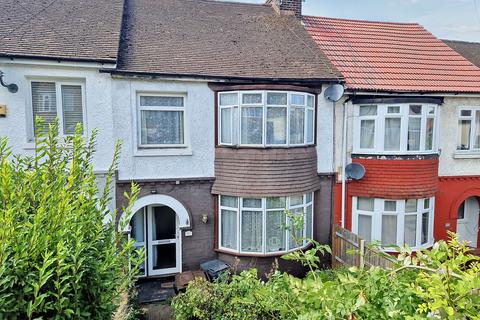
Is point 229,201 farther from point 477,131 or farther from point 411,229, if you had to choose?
point 477,131

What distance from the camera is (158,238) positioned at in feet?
32.8

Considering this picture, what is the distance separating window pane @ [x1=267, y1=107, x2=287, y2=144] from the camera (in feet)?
30.5

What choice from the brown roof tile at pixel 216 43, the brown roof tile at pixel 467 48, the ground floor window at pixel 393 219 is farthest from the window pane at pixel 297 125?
the brown roof tile at pixel 467 48

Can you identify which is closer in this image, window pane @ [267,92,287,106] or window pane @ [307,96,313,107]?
window pane @ [267,92,287,106]

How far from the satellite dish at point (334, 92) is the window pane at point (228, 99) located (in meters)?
3.06

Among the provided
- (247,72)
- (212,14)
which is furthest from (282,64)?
(212,14)

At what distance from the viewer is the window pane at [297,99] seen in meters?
9.37

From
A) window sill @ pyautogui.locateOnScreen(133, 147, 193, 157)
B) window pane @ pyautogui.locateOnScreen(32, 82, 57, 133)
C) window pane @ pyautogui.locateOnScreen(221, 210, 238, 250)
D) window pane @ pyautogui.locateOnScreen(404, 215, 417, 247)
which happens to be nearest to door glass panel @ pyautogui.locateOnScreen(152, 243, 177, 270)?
window pane @ pyautogui.locateOnScreen(221, 210, 238, 250)

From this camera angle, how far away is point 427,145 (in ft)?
34.4

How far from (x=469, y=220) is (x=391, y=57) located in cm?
732

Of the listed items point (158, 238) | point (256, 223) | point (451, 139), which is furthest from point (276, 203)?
point (451, 139)

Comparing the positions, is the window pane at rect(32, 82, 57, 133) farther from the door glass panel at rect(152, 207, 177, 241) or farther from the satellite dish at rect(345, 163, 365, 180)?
the satellite dish at rect(345, 163, 365, 180)

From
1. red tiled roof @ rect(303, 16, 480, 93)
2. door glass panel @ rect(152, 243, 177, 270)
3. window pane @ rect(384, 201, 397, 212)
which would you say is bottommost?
door glass panel @ rect(152, 243, 177, 270)

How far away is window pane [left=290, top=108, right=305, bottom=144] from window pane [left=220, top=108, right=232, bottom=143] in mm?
1874
